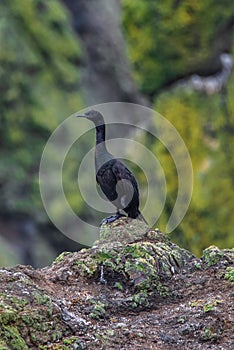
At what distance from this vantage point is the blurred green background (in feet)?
60.3

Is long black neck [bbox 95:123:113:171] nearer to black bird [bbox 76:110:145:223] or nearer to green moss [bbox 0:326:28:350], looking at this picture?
black bird [bbox 76:110:145:223]

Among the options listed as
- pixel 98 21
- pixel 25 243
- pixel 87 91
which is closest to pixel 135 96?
pixel 87 91

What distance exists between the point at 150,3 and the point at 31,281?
16.7 metres

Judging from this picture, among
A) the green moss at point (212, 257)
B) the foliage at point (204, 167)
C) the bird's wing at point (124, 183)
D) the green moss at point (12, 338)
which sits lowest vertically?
the green moss at point (12, 338)

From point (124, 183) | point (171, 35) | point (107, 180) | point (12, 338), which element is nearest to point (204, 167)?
point (171, 35)

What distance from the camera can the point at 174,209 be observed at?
679 inches

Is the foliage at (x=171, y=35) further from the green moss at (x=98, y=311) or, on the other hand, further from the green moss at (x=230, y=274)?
the green moss at (x=98, y=311)

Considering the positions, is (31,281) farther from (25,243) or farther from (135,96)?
(135,96)

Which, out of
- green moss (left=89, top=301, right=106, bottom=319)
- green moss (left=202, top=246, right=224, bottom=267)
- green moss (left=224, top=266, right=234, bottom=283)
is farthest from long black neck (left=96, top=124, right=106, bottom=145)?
green moss (left=89, top=301, right=106, bottom=319)

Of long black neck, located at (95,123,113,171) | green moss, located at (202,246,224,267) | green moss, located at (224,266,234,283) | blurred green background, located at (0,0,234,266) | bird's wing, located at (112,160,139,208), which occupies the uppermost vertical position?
blurred green background, located at (0,0,234,266)

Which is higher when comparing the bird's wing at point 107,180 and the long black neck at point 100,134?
the long black neck at point 100,134

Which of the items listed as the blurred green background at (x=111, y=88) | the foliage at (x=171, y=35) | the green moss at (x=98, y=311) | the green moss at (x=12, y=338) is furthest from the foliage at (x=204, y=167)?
the green moss at (x=12, y=338)

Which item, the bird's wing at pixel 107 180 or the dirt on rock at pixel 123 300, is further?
the bird's wing at pixel 107 180

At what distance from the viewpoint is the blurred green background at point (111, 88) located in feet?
60.3
